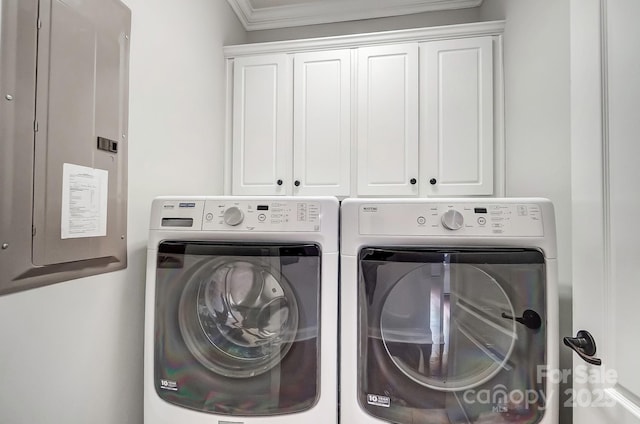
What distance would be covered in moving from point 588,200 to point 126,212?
58.1 inches

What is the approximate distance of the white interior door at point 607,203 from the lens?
66 cm

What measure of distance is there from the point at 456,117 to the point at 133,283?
1.81 m

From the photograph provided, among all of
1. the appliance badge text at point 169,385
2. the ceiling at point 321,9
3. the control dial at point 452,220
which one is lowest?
the appliance badge text at point 169,385

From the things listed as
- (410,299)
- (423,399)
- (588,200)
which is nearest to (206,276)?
(410,299)

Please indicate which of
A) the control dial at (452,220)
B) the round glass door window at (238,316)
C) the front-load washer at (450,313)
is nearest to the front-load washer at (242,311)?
the round glass door window at (238,316)

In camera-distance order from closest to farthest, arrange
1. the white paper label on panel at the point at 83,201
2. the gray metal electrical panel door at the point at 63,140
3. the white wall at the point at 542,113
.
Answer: the gray metal electrical panel door at the point at 63,140, the white paper label on panel at the point at 83,201, the white wall at the point at 542,113

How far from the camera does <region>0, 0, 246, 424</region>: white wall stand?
2.73 ft

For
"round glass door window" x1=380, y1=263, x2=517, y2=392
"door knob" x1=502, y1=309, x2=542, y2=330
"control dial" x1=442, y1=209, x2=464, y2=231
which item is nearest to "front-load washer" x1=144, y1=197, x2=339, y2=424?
"round glass door window" x1=380, y1=263, x2=517, y2=392

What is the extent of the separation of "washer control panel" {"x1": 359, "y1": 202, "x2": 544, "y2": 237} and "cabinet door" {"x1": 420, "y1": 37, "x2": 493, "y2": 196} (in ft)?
2.45

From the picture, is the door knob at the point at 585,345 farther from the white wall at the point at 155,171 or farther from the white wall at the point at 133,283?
the white wall at the point at 133,283

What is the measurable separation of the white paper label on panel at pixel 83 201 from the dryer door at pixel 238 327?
8.7 inches

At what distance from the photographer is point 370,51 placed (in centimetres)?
181

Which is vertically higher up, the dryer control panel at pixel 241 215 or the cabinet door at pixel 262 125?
the cabinet door at pixel 262 125

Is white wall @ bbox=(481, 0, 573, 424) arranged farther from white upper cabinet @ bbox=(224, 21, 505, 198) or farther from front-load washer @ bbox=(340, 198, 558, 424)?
front-load washer @ bbox=(340, 198, 558, 424)
